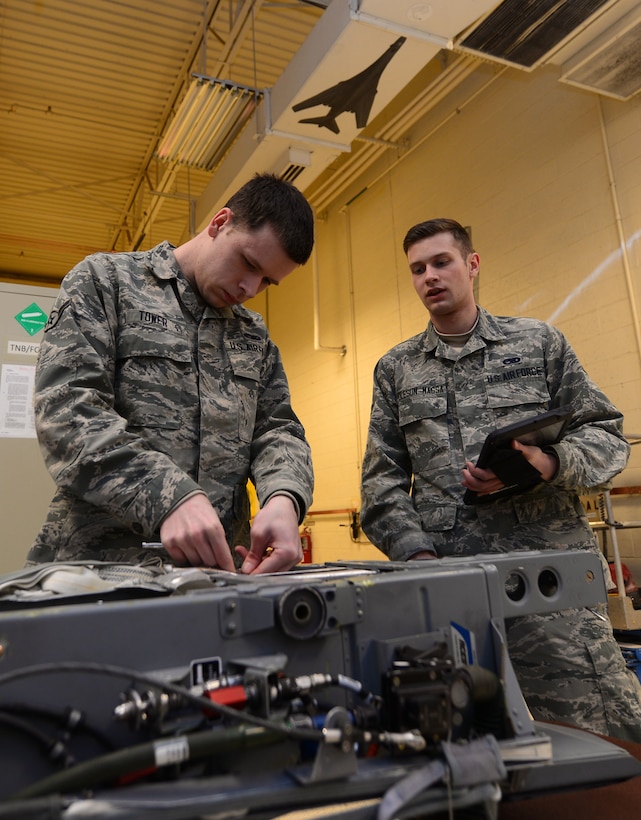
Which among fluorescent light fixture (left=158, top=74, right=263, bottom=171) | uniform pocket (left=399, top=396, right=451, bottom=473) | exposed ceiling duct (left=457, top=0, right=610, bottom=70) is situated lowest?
uniform pocket (left=399, top=396, right=451, bottom=473)

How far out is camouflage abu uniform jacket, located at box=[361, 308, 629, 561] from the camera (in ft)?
5.04

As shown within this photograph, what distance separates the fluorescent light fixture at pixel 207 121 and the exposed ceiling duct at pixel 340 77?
0.09 m

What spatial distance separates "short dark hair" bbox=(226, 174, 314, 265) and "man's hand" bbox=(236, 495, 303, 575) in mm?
565

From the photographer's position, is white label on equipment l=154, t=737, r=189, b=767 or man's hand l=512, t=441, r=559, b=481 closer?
white label on equipment l=154, t=737, r=189, b=767

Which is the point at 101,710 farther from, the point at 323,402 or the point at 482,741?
the point at 323,402

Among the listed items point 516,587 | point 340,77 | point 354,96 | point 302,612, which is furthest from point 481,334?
point 354,96

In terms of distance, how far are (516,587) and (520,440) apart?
59 cm

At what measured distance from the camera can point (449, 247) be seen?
1.84 metres

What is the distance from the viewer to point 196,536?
36.6 inches

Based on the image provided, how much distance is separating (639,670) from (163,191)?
446 cm

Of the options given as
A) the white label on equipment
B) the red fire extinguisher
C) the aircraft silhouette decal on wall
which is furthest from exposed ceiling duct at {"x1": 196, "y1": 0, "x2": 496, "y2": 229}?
the red fire extinguisher

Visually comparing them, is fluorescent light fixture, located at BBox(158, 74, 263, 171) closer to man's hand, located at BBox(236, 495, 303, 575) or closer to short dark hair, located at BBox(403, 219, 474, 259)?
short dark hair, located at BBox(403, 219, 474, 259)

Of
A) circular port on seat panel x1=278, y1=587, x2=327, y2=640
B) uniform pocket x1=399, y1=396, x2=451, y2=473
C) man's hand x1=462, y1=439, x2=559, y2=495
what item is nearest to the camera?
circular port on seat panel x1=278, y1=587, x2=327, y2=640

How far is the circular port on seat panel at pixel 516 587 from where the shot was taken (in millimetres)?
775
